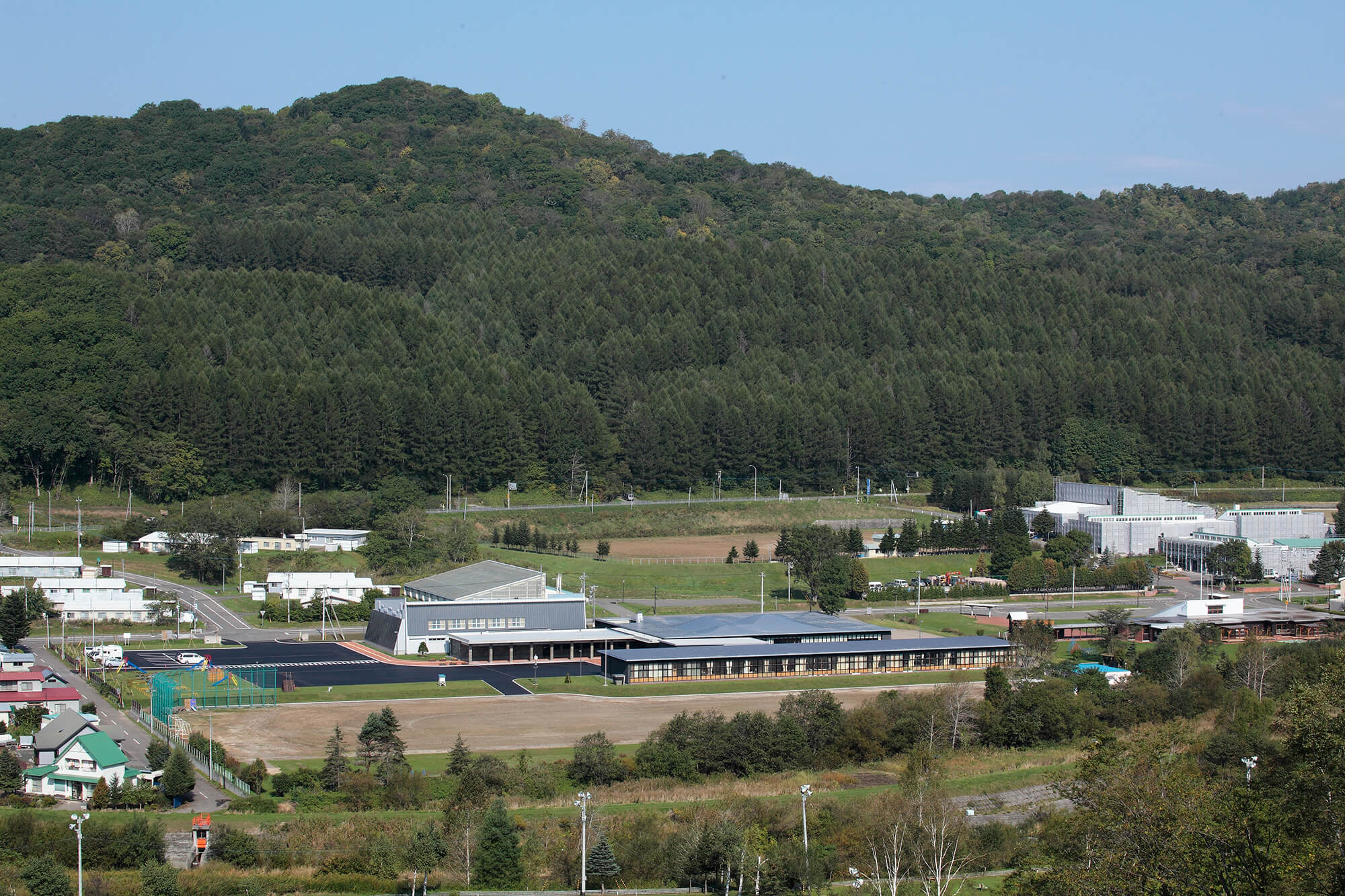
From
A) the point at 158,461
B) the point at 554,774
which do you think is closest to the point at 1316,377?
the point at 158,461

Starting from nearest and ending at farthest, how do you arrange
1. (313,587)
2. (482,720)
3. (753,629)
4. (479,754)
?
1. (479,754)
2. (482,720)
3. (753,629)
4. (313,587)

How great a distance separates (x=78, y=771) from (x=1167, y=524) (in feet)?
201

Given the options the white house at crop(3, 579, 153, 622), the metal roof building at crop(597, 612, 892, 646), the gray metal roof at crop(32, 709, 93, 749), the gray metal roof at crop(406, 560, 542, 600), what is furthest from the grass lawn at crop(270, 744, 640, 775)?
the white house at crop(3, 579, 153, 622)

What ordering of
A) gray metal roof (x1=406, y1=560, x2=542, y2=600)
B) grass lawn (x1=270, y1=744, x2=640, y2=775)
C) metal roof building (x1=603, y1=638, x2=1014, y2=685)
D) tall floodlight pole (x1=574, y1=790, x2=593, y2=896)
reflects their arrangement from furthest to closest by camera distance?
gray metal roof (x1=406, y1=560, x2=542, y2=600), metal roof building (x1=603, y1=638, x2=1014, y2=685), grass lawn (x1=270, y1=744, x2=640, y2=775), tall floodlight pole (x1=574, y1=790, x2=593, y2=896)

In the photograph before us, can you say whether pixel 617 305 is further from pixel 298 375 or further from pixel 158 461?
pixel 158 461

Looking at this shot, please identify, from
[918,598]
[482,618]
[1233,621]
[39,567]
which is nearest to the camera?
[482,618]

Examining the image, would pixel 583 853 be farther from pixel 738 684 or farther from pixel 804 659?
pixel 804 659

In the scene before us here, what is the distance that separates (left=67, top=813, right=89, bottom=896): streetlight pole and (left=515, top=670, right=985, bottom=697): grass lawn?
19189 millimetres

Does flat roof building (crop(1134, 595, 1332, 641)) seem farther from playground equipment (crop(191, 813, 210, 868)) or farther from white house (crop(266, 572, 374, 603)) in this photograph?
playground equipment (crop(191, 813, 210, 868))

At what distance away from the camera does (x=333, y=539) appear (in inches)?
2699

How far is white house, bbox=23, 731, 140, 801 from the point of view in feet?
108

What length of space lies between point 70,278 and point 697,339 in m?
40.8

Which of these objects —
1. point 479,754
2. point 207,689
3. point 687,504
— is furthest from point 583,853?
point 687,504

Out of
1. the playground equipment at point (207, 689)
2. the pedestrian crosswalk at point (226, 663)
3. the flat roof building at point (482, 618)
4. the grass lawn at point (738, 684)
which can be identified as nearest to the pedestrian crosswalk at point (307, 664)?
the pedestrian crosswalk at point (226, 663)
